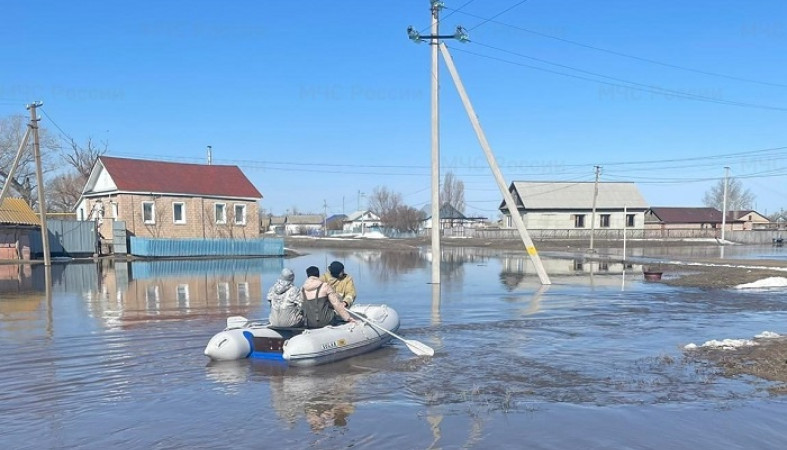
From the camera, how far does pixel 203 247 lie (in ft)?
125

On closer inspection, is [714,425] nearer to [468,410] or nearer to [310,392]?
[468,410]

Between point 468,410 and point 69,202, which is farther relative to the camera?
point 69,202

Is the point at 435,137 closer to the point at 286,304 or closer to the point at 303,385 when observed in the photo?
the point at 286,304

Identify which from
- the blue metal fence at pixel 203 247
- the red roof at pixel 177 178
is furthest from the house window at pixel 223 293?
the red roof at pixel 177 178

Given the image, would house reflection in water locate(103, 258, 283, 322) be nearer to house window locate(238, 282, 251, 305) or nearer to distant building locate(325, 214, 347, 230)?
house window locate(238, 282, 251, 305)

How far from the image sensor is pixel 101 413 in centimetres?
680

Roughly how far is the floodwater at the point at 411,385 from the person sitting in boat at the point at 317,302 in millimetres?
895

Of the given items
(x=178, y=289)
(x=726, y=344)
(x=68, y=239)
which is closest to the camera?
(x=726, y=344)

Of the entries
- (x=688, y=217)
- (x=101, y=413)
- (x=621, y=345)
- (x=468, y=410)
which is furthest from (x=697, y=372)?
(x=688, y=217)

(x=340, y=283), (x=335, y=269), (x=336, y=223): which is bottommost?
(x=336, y=223)

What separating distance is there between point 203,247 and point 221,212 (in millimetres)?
5927

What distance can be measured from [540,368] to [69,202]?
72384mm

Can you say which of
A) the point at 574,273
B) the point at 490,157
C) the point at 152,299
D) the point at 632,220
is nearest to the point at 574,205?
the point at 632,220

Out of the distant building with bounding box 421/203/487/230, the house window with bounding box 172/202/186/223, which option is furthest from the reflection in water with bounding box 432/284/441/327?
the distant building with bounding box 421/203/487/230
